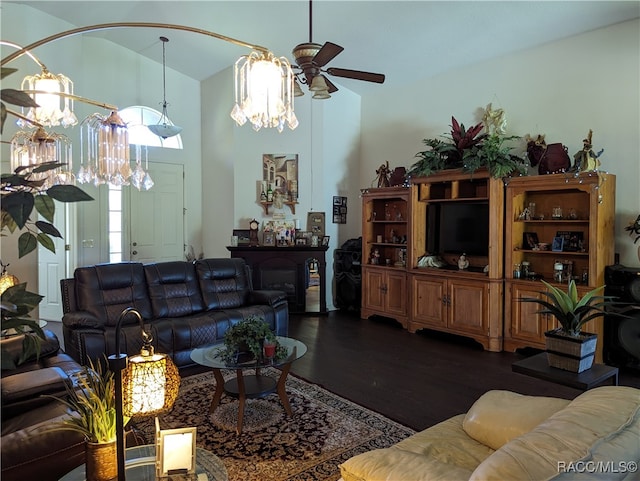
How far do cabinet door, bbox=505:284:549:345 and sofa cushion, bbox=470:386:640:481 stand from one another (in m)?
3.30

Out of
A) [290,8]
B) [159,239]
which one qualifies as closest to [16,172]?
[290,8]

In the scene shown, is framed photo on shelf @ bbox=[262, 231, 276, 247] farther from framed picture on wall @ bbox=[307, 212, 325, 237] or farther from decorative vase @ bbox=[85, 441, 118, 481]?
decorative vase @ bbox=[85, 441, 118, 481]

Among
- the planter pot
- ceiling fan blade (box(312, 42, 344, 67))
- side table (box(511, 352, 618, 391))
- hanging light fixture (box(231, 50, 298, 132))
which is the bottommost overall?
side table (box(511, 352, 618, 391))

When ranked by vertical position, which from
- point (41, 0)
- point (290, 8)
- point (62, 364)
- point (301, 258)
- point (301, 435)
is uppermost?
point (41, 0)

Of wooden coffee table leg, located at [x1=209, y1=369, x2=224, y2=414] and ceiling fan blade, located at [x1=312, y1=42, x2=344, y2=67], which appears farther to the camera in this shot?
wooden coffee table leg, located at [x1=209, y1=369, x2=224, y2=414]

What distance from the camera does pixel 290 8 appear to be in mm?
5012

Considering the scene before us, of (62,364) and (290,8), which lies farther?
(290,8)

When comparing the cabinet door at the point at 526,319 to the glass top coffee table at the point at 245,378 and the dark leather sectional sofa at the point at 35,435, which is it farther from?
the dark leather sectional sofa at the point at 35,435

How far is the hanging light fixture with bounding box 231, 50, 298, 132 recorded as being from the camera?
1857 millimetres

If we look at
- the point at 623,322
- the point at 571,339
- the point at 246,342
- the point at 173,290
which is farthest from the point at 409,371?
the point at 173,290

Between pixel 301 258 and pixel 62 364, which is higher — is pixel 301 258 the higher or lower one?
the higher one

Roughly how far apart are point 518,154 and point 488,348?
7.51 ft

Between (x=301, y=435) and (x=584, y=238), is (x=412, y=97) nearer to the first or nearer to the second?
(x=584, y=238)

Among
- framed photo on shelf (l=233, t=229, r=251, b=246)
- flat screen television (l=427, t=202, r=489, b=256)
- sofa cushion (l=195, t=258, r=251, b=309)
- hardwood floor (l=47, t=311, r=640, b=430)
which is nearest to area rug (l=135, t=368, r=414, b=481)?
hardwood floor (l=47, t=311, r=640, b=430)
